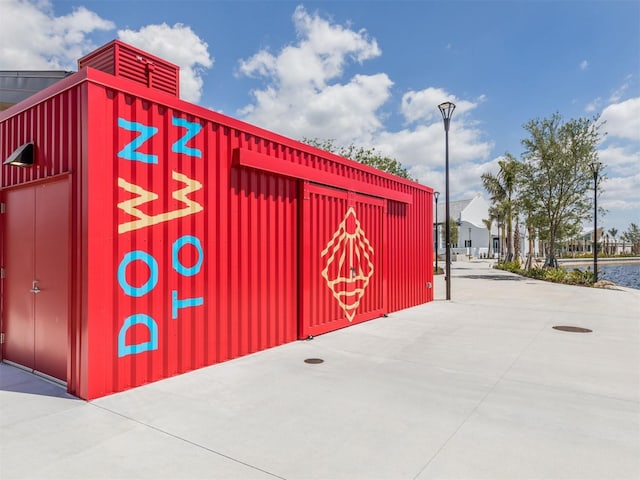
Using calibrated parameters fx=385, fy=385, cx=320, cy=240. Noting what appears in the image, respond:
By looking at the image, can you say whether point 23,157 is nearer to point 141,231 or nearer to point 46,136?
point 46,136

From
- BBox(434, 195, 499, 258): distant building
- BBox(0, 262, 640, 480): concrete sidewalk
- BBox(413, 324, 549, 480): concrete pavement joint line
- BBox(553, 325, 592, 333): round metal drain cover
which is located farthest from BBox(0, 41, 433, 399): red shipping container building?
BBox(434, 195, 499, 258): distant building

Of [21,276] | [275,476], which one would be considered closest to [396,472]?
[275,476]

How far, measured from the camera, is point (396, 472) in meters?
A: 2.77

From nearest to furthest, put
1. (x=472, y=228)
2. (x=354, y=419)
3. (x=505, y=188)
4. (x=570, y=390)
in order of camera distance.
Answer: (x=354, y=419) < (x=570, y=390) < (x=505, y=188) < (x=472, y=228)

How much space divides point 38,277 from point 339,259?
5129mm

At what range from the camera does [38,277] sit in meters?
5.00

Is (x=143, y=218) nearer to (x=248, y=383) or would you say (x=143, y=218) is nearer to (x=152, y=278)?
(x=152, y=278)

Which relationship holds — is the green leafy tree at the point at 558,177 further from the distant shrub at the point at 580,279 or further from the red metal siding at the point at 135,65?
the red metal siding at the point at 135,65

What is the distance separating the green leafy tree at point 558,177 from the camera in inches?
821

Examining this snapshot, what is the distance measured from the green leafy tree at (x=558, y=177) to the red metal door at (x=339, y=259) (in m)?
16.5

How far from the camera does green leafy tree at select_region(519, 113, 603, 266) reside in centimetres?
2084

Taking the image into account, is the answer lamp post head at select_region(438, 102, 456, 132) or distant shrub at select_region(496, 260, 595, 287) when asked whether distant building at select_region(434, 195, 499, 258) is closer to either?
distant shrub at select_region(496, 260, 595, 287)

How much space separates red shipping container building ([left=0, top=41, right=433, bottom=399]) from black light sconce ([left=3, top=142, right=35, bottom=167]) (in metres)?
0.02

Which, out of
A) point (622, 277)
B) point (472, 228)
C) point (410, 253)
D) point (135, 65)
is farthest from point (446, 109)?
point (472, 228)
